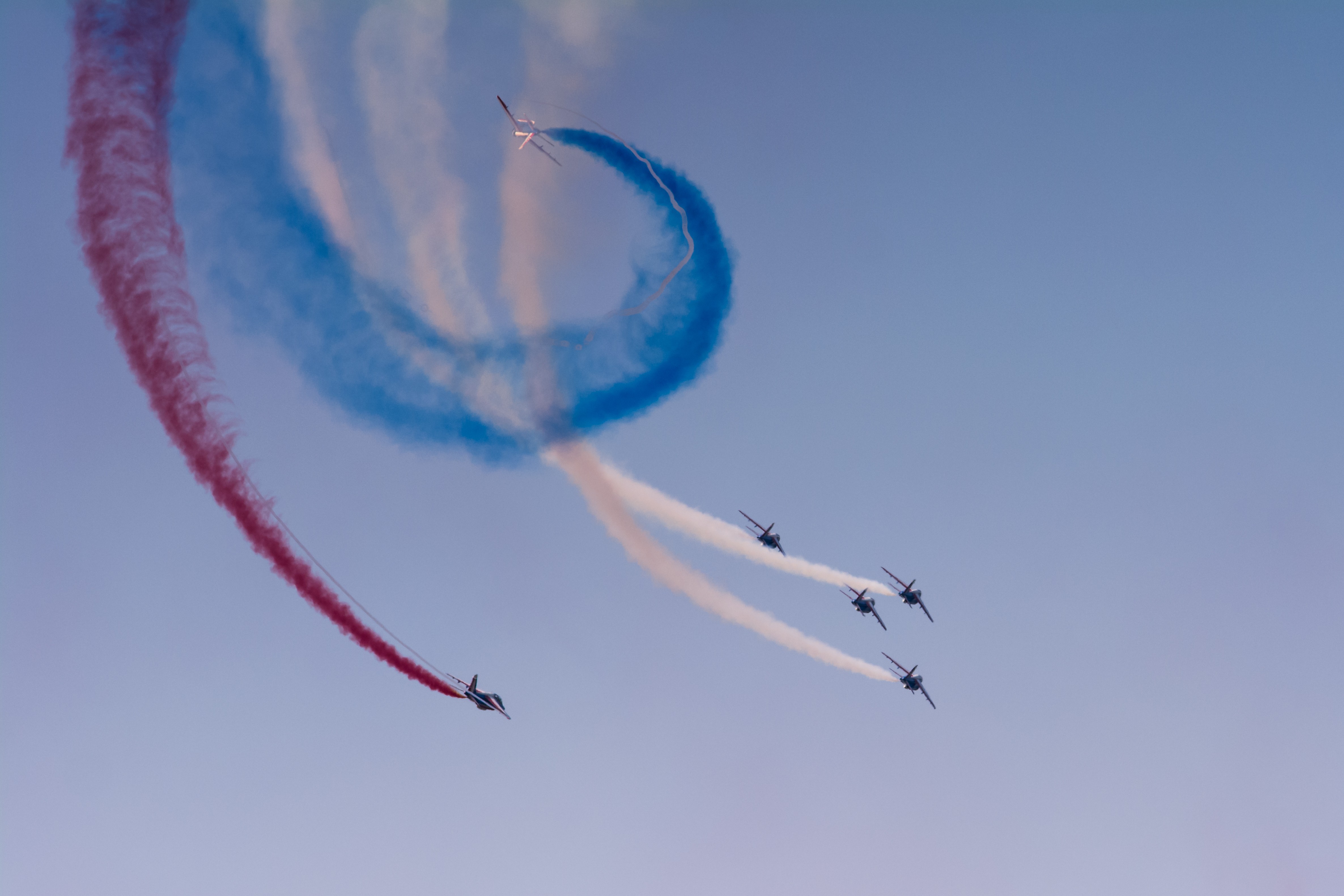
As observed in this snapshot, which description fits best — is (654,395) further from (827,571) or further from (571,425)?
(827,571)

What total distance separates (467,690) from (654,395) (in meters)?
14.3

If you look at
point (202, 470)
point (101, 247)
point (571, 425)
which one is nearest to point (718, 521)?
point (571, 425)

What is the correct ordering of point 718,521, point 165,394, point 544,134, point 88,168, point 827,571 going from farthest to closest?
point 827,571 < point 718,521 < point 544,134 < point 165,394 < point 88,168

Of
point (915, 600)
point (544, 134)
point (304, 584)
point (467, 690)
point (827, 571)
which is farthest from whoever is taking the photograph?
point (915, 600)

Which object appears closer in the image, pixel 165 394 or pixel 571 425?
pixel 165 394

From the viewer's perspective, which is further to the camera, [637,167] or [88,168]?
[637,167]

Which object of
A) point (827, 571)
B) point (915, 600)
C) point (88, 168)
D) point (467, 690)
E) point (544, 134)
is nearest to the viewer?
point (88, 168)

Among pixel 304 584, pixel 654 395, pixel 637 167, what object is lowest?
pixel 304 584

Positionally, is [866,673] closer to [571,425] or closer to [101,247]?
[571,425]

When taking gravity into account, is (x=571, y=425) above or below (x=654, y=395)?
below

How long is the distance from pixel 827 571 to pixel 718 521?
7.51 metres

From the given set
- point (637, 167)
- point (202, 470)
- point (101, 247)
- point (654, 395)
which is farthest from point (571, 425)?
point (101, 247)

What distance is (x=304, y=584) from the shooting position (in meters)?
26.2

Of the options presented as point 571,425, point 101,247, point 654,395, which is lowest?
point 101,247
